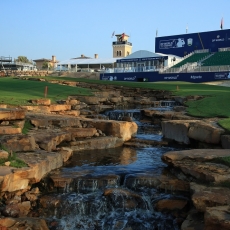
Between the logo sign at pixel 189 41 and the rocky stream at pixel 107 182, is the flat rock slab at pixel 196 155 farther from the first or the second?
the logo sign at pixel 189 41

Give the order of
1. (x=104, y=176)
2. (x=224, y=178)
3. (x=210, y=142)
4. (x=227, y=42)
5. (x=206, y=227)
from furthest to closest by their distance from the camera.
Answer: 1. (x=227, y=42)
2. (x=210, y=142)
3. (x=104, y=176)
4. (x=224, y=178)
5. (x=206, y=227)

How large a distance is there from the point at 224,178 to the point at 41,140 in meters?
5.36

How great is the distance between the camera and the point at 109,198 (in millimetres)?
7328

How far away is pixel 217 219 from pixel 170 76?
136ft

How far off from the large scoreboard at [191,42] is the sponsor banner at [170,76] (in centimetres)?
1388

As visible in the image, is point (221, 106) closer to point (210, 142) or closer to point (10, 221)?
point (210, 142)

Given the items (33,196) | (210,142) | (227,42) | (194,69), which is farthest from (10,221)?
(227,42)

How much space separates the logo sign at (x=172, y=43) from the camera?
59.6 m

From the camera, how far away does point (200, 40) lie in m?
57.1

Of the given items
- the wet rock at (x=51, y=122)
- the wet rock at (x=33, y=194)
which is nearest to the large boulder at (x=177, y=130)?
the wet rock at (x=51, y=122)

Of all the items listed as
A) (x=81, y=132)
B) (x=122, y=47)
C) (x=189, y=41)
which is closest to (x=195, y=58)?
(x=189, y=41)

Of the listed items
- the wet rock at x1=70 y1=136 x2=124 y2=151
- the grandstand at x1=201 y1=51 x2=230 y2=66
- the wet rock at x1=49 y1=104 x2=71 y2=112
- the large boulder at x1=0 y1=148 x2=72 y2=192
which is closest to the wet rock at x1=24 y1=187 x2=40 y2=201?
the large boulder at x1=0 y1=148 x2=72 y2=192

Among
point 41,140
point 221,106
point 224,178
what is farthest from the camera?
point 221,106

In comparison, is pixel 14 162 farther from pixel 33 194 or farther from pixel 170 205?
pixel 170 205
